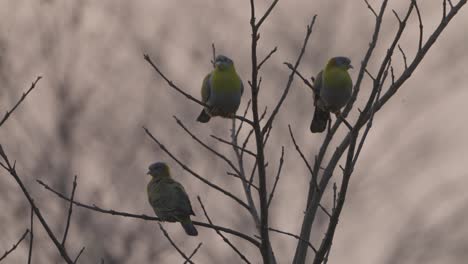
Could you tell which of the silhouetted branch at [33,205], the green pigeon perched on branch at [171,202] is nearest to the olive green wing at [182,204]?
the green pigeon perched on branch at [171,202]

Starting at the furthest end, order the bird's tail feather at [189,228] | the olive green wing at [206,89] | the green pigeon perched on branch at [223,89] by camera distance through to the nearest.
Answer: the olive green wing at [206,89], the green pigeon perched on branch at [223,89], the bird's tail feather at [189,228]

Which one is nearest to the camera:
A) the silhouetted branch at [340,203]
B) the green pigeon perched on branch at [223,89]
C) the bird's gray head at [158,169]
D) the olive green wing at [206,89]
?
the silhouetted branch at [340,203]

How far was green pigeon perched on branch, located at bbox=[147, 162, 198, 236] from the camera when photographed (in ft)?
18.5

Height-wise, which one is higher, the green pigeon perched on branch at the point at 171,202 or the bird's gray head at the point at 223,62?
the bird's gray head at the point at 223,62

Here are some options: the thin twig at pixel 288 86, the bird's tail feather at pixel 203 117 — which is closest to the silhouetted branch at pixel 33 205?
the thin twig at pixel 288 86

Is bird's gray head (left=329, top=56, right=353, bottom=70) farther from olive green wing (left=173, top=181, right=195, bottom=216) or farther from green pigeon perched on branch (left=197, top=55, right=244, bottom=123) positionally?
olive green wing (left=173, top=181, right=195, bottom=216)

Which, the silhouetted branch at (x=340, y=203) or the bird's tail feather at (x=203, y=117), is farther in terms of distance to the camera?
the bird's tail feather at (x=203, y=117)

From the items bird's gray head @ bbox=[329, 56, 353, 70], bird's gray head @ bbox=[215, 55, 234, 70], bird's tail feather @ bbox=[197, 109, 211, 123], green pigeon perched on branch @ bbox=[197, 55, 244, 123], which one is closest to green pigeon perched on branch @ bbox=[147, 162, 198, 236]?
bird's tail feather @ bbox=[197, 109, 211, 123]

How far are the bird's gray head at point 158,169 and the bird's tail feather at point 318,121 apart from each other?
54.3 inches

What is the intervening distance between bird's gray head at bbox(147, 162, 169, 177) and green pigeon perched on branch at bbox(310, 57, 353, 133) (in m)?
1.38

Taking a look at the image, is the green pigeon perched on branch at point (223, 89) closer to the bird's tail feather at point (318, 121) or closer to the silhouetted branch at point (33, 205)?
the bird's tail feather at point (318, 121)

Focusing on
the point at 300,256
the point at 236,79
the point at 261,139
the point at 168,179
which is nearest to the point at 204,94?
the point at 236,79

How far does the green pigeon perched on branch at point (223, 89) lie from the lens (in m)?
5.70

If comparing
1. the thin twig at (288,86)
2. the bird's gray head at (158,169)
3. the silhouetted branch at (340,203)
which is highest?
the bird's gray head at (158,169)
